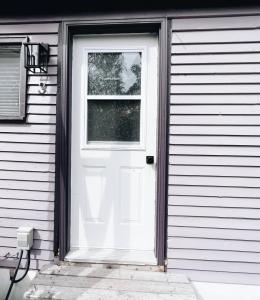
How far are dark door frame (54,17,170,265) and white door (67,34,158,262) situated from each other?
79 millimetres

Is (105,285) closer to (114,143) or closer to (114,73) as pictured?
(114,143)

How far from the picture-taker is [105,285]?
2.35 m

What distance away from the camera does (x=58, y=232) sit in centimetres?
267

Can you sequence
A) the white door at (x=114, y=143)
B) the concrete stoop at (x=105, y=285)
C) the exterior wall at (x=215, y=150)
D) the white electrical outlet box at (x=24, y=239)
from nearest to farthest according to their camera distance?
the concrete stoop at (x=105, y=285), the exterior wall at (x=215, y=150), the white electrical outlet box at (x=24, y=239), the white door at (x=114, y=143)

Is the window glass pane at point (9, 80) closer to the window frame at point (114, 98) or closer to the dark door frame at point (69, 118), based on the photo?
the dark door frame at point (69, 118)

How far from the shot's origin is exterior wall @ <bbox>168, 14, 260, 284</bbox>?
250 cm

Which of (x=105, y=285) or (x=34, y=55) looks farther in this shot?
(x=34, y=55)

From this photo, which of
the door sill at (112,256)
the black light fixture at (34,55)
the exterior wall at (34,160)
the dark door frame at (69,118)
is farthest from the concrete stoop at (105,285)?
the black light fixture at (34,55)

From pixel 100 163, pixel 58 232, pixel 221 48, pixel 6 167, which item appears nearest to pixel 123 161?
pixel 100 163

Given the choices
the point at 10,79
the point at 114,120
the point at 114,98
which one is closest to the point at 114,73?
the point at 114,98

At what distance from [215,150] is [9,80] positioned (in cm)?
190

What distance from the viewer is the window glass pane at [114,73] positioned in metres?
2.72

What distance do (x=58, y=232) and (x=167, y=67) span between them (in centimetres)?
168

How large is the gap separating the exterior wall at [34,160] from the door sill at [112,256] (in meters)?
0.23
